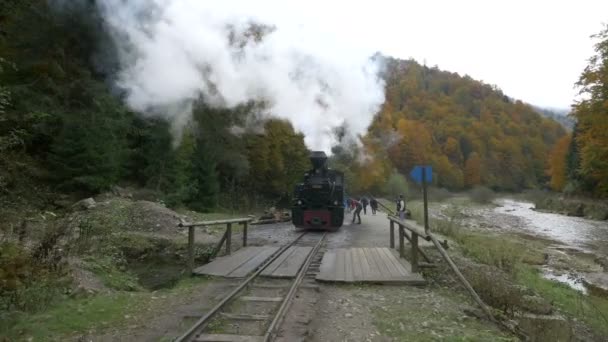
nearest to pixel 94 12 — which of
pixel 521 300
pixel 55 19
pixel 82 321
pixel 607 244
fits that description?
pixel 55 19

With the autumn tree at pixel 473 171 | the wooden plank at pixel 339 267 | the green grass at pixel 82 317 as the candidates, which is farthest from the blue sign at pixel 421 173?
the autumn tree at pixel 473 171

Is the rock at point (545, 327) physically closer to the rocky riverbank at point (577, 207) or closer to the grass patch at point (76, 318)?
the grass patch at point (76, 318)

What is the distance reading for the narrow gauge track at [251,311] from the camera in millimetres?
5414

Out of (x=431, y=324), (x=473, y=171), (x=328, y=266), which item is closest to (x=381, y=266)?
(x=328, y=266)

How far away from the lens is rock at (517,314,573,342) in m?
6.68

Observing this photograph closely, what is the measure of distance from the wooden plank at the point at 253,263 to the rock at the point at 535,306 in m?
5.12

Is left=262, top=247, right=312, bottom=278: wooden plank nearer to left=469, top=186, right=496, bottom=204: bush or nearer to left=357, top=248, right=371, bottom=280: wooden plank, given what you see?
left=357, top=248, right=371, bottom=280: wooden plank

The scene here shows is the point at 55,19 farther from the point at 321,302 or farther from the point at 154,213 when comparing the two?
the point at 321,302

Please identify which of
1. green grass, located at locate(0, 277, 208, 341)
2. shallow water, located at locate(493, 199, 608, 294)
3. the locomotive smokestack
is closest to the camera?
green grass, located at locate(0, 277, 208, 341)

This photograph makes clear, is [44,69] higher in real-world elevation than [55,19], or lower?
lower

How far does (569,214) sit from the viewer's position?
4594 cm

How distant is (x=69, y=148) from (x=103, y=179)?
178 cm

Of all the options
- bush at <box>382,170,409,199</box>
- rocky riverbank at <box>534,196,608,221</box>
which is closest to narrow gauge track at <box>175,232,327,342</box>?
rocky riverbank at <box>534,196,608,221</box>

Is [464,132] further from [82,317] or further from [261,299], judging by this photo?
[82,317]
